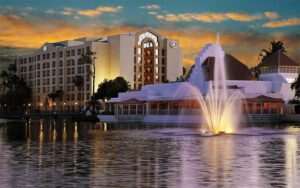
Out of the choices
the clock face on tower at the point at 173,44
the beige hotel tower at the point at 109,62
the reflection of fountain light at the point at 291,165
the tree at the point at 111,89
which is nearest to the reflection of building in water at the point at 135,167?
the reflection of fountain light at the point at 291,165

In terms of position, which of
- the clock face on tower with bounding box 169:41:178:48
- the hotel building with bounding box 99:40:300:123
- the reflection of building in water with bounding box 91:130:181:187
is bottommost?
the reflection of building in water with bounding box 91:130:181:187

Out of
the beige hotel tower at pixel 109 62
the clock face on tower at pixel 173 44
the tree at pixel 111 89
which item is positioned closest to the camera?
the tree at pixel 111 89

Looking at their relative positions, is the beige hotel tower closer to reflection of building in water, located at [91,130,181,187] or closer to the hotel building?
the hotel building

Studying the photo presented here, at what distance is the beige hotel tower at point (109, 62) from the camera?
167m

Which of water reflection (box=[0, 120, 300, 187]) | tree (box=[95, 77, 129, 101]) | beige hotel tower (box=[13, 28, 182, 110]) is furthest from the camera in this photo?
beige hotel tower (box=[13, 28, 182, 110])

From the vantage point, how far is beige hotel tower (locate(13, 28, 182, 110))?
167 meters

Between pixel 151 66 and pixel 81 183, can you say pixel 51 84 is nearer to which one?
pixel 151 66

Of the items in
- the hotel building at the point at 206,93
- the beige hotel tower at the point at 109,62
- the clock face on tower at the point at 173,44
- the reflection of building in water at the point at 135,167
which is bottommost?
the reflection of building in water at the point at 135,167

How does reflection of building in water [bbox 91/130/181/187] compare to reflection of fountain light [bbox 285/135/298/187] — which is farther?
reflection of fountain light [bbox 285/135/298/187]

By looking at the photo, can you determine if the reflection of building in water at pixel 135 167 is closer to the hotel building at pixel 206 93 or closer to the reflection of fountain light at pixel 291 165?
the reflection of fountain light at pixel 291 165

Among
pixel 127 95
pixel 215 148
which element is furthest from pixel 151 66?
pixel 215 148

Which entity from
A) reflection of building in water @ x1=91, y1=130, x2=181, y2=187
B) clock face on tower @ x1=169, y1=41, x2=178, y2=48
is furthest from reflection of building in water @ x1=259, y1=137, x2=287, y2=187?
clock face on tower @ x1=169, y1=41, x2=178, y2=48

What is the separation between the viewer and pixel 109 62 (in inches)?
6683

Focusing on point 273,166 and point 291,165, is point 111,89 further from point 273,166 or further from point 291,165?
point 273,166
